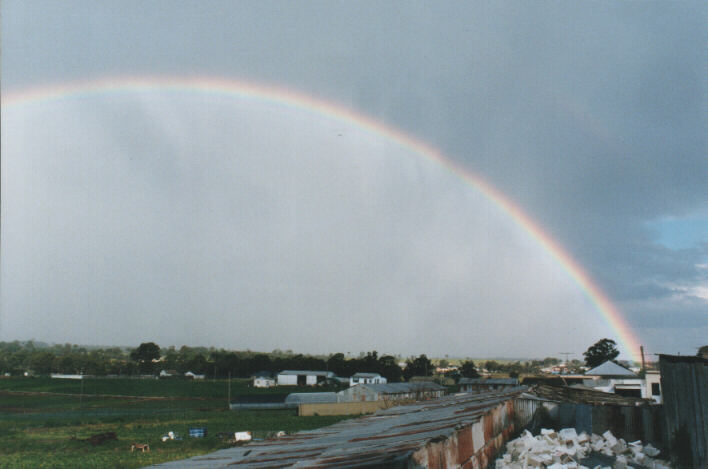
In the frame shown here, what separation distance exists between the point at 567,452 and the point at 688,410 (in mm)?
2360

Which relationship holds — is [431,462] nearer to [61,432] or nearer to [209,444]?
[209,444]

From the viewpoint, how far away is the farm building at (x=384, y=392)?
224 feet

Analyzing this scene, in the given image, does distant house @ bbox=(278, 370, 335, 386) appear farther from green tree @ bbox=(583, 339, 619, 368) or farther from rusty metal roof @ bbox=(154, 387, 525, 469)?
rusty metal roof @ bbox=(154, 387, 525, 469)

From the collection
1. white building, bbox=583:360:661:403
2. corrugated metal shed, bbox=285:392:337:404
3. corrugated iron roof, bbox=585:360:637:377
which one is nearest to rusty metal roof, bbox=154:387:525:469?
white building, bbox=583:360:661:403

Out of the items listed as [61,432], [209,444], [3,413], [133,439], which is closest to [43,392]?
[3,413]

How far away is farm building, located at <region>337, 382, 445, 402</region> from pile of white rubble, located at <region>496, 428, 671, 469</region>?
60.2m

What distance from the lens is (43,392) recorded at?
105375mm

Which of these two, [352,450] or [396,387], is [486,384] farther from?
[352,450]

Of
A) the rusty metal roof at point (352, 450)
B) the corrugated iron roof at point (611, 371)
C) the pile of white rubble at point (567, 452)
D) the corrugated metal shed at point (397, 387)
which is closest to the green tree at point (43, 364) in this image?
the corrugated metal shed at point (397, 387)

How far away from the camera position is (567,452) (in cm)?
617

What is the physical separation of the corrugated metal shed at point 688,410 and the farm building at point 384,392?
5985 centimetres

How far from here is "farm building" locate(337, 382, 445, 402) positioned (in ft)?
224

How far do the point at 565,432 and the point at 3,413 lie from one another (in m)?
78.9

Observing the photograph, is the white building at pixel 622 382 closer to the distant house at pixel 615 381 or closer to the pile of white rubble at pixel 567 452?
the distant house at pixel 615 381
